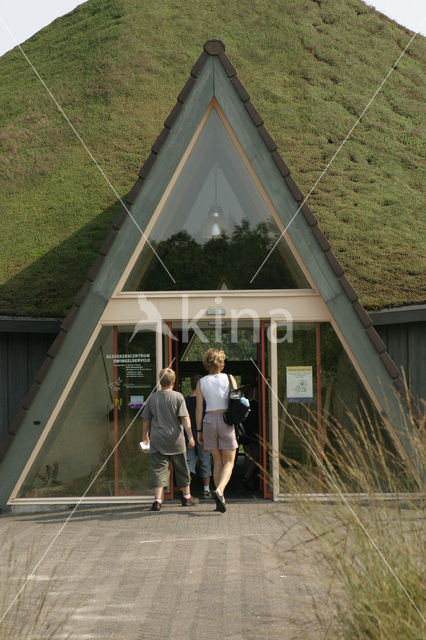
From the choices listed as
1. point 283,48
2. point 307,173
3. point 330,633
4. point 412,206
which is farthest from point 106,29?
point 330,633

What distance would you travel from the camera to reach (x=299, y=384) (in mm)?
11336

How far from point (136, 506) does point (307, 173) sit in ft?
68.7

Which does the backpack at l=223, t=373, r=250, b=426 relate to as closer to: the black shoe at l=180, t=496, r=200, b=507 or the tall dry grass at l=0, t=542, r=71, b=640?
the black shoe at l=180, t=496, r=200, b=507

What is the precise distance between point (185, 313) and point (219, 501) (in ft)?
9.28

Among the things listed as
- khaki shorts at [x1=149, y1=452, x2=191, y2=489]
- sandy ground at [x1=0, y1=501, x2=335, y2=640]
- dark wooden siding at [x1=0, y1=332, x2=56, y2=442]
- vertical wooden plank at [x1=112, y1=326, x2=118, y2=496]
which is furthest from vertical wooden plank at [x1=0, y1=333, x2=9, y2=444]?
khaki shorts at [x1=149, y1=452, x2=191, y2=489]

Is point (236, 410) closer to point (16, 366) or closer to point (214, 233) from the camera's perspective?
point (214, 233)

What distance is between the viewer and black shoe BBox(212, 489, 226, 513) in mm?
9859

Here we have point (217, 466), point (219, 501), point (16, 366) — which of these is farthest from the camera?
point (16, 366)

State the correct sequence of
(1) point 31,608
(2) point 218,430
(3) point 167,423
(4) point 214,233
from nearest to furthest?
(1) point 31,608
(2) point 218,430
(3) point 167,423
(4) point 214,233

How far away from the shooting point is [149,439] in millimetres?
10352

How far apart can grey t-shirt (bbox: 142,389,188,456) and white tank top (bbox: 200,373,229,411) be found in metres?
0.35

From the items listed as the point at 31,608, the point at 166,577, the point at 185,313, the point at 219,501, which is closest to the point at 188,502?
the point at 219,501

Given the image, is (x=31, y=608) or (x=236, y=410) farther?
(x=236, y=410)

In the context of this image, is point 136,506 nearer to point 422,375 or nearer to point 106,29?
point 422,375
